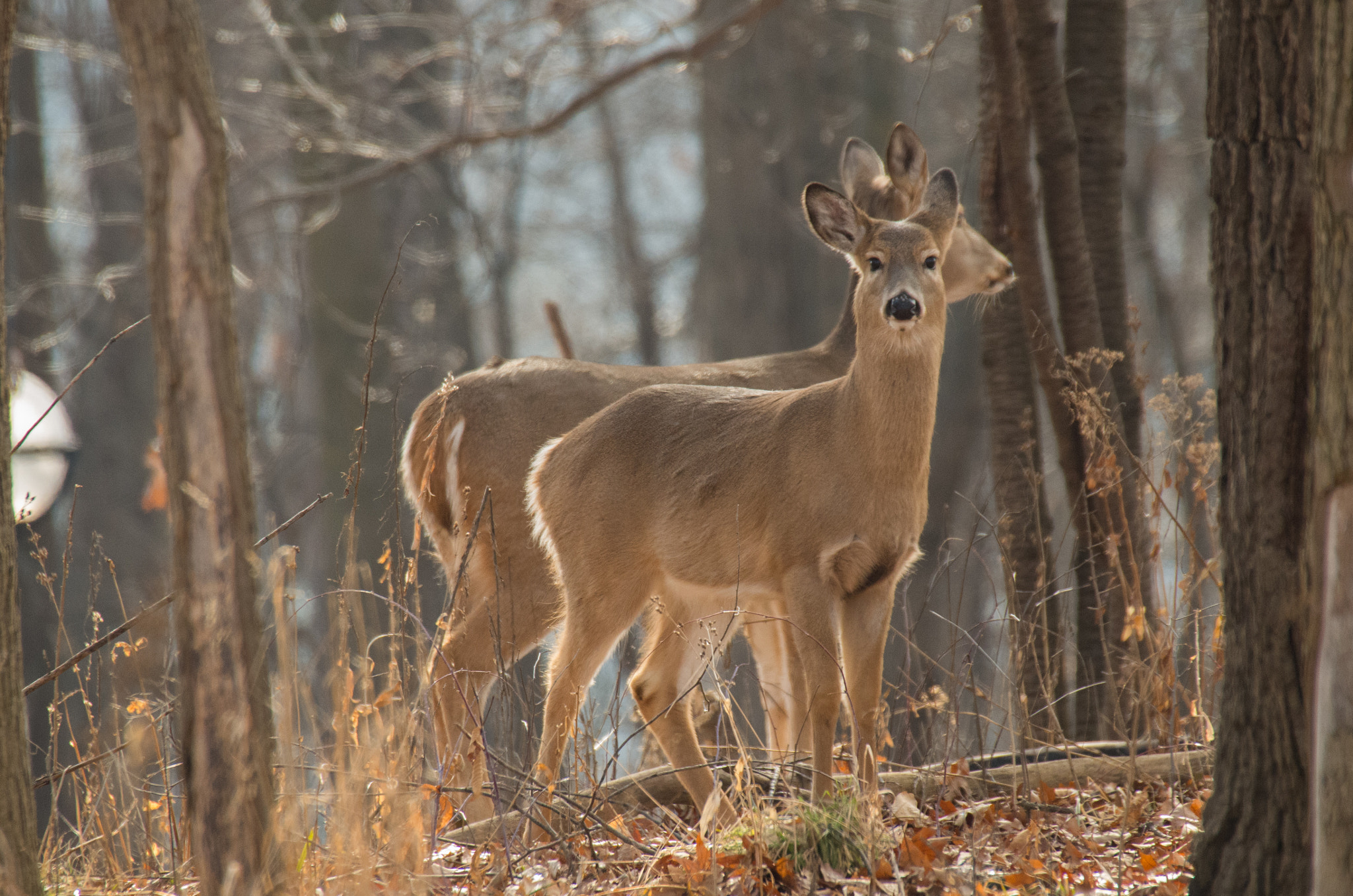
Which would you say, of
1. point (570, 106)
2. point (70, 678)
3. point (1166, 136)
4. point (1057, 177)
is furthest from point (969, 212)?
point (70, 678)

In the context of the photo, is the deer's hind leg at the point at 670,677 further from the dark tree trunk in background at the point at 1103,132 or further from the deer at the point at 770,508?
the dark tree trunk in background at the point at 1103,132

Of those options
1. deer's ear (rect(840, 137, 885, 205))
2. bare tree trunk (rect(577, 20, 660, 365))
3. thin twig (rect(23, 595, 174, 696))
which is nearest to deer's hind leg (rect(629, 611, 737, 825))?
thin twig (rect(23, 595, 174, 696))

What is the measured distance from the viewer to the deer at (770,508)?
4688 millimetres

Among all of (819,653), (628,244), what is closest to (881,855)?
(819,653)

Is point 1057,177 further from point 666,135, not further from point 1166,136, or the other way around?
point 666,135

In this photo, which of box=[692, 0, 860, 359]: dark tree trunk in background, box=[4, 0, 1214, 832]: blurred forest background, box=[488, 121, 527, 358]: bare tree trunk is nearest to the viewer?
box=[4, 0, 1214, 832]: blurred forest background

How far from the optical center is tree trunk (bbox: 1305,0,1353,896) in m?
2.60

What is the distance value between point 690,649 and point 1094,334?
2419 millimetres

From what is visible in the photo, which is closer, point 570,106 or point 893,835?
point 893,835

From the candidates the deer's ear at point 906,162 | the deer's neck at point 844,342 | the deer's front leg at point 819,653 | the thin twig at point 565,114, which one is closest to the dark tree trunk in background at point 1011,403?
the deer's ear at point 906,162

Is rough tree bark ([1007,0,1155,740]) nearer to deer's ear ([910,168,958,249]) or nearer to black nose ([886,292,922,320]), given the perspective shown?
deer's ear ([910,168,958,249])

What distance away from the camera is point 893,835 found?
3727 mm

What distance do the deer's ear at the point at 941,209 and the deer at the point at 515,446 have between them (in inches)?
54.3

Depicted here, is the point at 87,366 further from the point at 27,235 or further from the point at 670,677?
the point at 27,235
